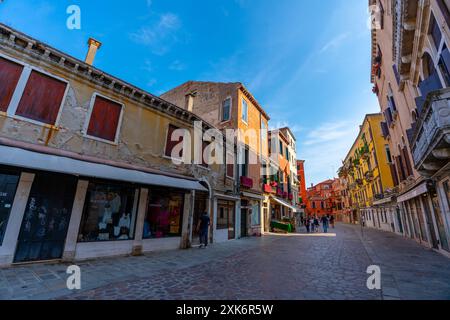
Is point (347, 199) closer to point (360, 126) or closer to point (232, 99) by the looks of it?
point (360, 126)

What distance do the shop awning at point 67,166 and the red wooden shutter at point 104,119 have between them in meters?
1.63

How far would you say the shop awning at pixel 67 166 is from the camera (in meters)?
4.92

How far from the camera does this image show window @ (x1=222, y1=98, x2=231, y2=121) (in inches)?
631

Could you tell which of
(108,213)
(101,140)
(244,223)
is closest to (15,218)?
(108,213)

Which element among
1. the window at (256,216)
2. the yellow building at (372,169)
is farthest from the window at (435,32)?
the yellow building at (372,169)

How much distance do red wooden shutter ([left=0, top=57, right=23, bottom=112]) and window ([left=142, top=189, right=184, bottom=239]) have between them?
5.37 m

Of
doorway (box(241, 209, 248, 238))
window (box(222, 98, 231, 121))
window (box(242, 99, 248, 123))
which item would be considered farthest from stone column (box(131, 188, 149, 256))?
window (box(242, 99, 248, 123))

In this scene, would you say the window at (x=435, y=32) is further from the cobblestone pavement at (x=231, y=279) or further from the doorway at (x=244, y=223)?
the doorway at (x=244, y=223)

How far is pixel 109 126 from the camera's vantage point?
786 cm

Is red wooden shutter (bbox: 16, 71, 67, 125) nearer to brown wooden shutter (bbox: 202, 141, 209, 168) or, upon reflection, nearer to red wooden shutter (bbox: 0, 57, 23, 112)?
red wooden shutter (bbox: 0, 57, 23, 112)

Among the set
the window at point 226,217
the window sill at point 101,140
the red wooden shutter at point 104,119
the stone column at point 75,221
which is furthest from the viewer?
the window at point 226,217
